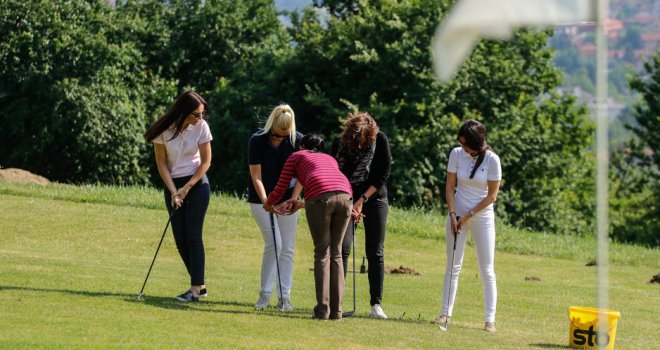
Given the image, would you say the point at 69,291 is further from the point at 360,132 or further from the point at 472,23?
the point at 472,23

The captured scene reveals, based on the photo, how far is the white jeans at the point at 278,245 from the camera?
11742 mm

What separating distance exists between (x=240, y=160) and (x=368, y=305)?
27.0 metres

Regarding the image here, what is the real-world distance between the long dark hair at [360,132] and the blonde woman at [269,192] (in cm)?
55

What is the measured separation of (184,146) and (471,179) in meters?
2.89

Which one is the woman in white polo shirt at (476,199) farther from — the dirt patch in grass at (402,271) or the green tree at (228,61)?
the green tree at (228,61)

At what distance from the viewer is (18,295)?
36.9 feet

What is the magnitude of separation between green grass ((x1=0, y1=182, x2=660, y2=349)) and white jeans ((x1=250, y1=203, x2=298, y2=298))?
373mm

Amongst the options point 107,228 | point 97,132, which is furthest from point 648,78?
point 107,228

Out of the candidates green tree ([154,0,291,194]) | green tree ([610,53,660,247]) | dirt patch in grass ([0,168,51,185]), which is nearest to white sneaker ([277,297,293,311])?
dirt patch in grass ([0,168,51,185])

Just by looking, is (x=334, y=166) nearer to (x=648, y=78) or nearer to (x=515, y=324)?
(x=515, y=324)

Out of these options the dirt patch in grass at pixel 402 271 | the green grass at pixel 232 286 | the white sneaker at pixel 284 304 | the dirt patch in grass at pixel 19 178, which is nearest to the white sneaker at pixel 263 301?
the white sneaker at pixel 284 304

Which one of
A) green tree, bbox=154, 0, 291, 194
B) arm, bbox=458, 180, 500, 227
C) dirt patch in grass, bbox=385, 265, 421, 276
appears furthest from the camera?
green tree, bbox=154, 0, 291, 194

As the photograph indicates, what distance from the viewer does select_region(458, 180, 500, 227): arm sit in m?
11.1

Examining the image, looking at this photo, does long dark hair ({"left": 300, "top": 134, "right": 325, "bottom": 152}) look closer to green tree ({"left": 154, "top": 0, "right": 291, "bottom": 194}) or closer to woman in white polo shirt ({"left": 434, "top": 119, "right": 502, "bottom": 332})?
woman in white polo shirt ({"left": 434, "top": 119, "right": 502, "bottom": 332})
